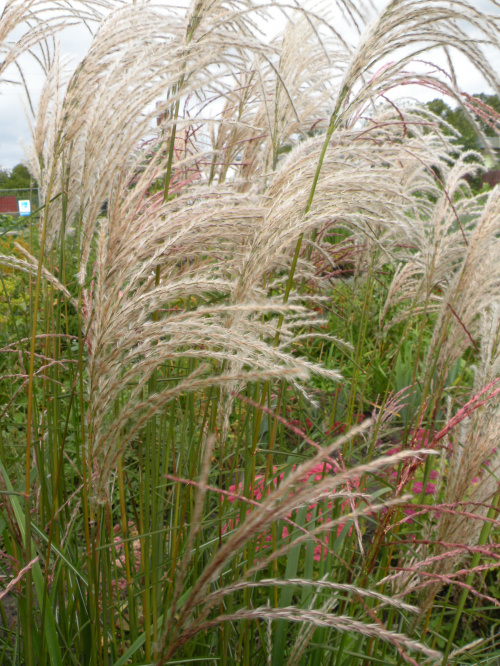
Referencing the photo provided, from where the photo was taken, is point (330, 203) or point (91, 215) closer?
point (91, 215)

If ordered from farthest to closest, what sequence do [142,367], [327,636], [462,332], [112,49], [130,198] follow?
[462,332], [327,636], [112,49], [130,198], [142,367]

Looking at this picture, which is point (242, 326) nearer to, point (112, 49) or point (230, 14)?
point (112, 49)

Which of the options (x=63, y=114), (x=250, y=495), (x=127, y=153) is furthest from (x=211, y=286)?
(x=250, y=495)

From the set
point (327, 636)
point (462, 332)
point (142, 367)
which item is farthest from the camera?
point (462, 332)

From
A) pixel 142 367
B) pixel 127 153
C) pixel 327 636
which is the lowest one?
pixel 327 636

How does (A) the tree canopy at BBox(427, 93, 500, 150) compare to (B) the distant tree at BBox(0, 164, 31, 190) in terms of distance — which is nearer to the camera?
(A) the tree canopy at BBox(427, 93, 500, 150)

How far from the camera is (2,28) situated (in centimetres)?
126

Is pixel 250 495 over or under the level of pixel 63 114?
under

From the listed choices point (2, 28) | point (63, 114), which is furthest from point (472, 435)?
point (2, 28)

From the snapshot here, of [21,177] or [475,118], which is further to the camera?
[21,177]

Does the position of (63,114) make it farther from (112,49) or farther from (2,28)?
(2,28)

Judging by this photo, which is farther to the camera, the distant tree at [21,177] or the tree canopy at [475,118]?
the distant tree at [21,177]

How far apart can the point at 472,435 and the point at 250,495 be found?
0.59 metres

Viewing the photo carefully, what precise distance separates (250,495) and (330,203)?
2.63 feet
